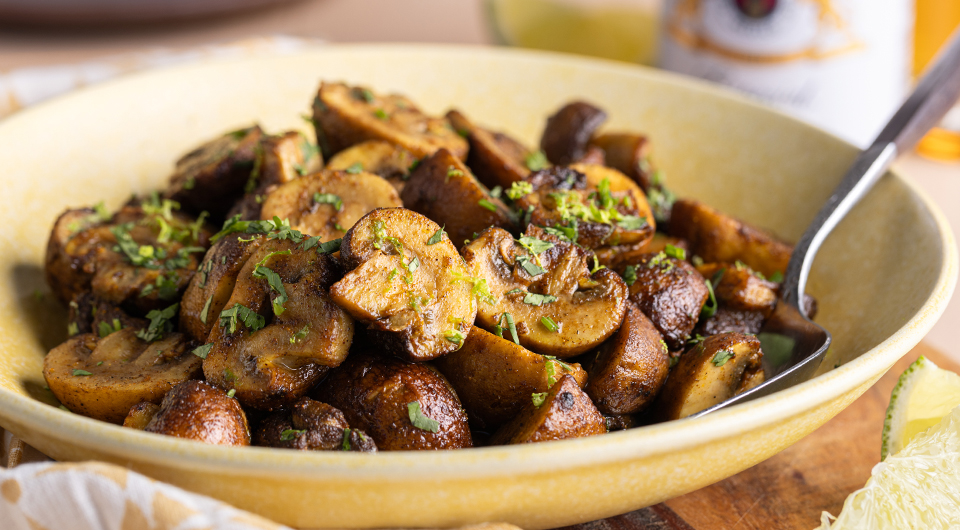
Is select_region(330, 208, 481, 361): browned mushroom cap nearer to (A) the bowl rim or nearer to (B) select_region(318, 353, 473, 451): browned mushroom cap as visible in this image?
(B) select_region(318, 353, 473, 451): browned mushroom cap

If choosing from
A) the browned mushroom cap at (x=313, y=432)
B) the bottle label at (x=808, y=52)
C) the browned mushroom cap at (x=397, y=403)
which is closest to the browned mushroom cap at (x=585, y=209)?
the browned mushroom cap at (x=397, y=403)

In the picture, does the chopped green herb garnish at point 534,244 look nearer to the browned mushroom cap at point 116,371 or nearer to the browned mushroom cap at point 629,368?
the browned mushroom cap at point 629,368

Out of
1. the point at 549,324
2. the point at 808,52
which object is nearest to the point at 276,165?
the point at 549,324

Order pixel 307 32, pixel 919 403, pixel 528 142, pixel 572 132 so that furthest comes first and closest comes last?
pixel 307 32 → pixel 528 142 → pixel 572 132 → pixel 919 403

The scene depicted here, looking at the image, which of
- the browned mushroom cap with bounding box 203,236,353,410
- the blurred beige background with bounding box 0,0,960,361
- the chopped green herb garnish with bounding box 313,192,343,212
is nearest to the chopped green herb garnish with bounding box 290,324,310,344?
the browned mushroom cap with bounding box 203,236,353,410

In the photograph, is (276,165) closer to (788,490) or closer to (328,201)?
(328,201)

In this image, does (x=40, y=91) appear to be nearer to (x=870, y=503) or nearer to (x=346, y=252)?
(x=346, y=252)

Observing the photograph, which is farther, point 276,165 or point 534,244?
point 276,165
